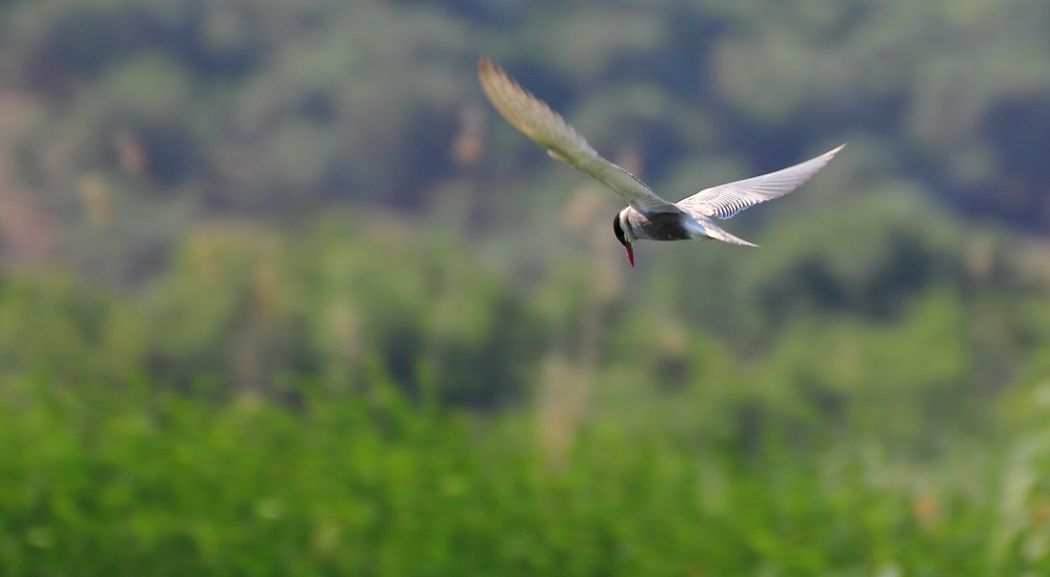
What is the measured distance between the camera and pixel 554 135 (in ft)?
9.04

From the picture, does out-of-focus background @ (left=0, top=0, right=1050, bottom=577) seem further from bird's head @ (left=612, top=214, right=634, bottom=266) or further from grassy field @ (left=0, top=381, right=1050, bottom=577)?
bird's head @ (left=612, top=214, right=634, bottom=266)

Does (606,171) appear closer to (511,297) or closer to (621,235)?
(621,235)

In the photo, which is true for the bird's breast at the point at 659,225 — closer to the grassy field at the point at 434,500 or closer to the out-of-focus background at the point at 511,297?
the out-of-focus background at the point at 511,297

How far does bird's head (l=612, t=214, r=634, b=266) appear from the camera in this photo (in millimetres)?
2635

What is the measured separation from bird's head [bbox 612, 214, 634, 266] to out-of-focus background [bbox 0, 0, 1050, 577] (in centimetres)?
214

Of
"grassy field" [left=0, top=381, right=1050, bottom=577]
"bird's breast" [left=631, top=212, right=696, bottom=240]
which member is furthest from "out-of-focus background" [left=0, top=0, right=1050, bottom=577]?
"bird's breast" [left=631, top=212, right=696, bottom=240]

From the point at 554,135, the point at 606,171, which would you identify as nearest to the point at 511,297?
the point at 554,135

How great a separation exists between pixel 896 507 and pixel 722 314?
22661 millimetres

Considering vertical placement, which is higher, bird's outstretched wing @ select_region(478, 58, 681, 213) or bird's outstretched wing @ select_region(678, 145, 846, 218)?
bird's outstretched wing @ select_region(678, 145, 846, 218)

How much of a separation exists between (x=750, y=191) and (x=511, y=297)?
18.9 meters

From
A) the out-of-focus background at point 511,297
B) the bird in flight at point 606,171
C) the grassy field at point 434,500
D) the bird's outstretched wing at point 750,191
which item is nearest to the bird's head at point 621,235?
the bird in flight at point 606,171

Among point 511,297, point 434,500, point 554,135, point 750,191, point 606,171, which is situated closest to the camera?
point 606,171

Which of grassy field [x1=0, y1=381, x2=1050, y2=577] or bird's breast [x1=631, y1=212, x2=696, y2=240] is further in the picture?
grassy field [x1=0, y1=381, x2=1050, y2=577]

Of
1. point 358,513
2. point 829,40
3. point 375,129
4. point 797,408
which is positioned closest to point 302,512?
point 358,513
